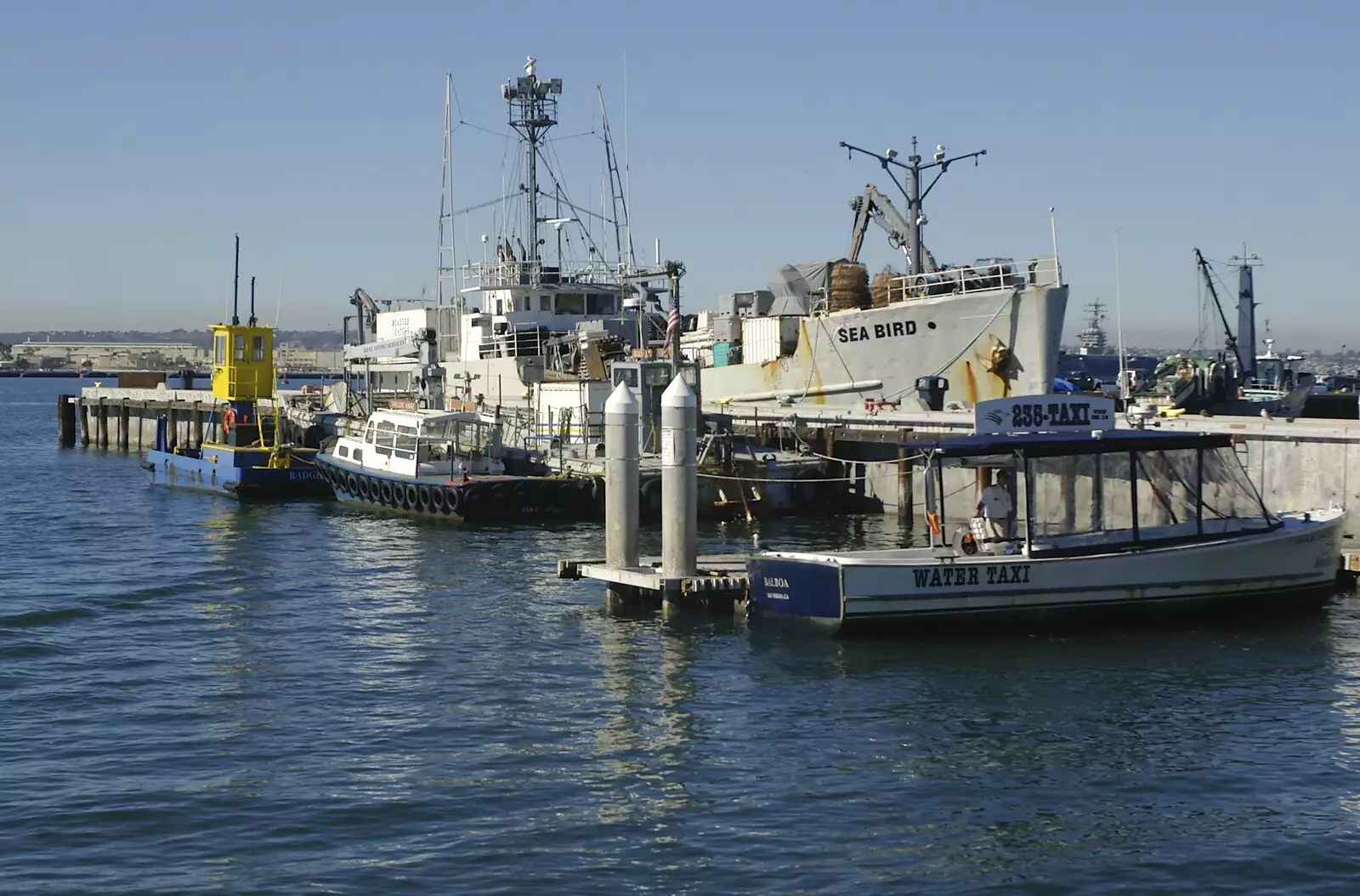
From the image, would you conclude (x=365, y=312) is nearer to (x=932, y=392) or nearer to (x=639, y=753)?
(x=932, y=392)

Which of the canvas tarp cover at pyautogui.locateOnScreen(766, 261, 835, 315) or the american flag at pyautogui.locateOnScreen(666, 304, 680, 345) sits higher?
the canvas tarp cover at pyautogui.locateOnScreen(766, 261, 835, 315)

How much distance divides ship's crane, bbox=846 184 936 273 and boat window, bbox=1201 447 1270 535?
2943 cm

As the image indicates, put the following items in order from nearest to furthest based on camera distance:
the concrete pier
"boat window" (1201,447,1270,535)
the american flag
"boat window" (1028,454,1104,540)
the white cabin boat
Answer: "boat window" (1028,454,1104,540) → "boat window" (1201,447,1270,535) → the concrete pier → the american flag → the white cabin boat

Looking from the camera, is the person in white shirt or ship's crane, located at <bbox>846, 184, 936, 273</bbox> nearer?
the person in white shirt

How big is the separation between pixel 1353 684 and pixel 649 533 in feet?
64.0

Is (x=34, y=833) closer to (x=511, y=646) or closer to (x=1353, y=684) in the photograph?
(x=511, y=646)

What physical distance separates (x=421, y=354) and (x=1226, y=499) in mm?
35198

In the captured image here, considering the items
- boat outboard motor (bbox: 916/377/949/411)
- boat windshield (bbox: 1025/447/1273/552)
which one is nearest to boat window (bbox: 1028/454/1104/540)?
boat windshield (bbox: 1025/447/1273/552)

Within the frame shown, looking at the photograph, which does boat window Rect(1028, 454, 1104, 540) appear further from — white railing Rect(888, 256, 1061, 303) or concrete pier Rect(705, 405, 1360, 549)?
white railing Rect(888, 256, 1061, 303)

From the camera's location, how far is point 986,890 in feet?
43.8

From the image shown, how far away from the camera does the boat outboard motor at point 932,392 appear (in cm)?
4172

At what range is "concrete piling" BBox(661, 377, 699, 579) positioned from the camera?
2409cm

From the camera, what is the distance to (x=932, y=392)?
137ft

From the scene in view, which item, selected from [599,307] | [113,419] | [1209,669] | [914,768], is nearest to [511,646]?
[914,768]
